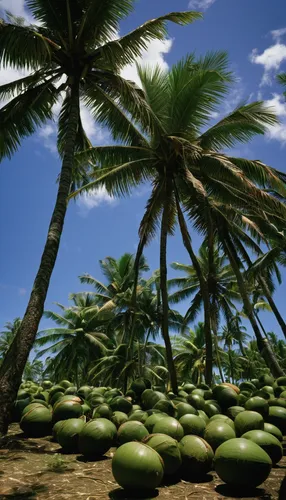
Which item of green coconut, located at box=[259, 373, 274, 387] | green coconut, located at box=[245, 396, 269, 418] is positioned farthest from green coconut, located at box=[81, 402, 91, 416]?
green coconut, located at box=[259, 373, 274, 387]

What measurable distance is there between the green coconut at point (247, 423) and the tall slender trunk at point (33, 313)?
11.3 ft

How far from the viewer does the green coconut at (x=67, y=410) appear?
6.25 m

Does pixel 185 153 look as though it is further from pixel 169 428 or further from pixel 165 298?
pixel 169 428

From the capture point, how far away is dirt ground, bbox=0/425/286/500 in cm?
363

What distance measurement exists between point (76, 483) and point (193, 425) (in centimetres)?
186

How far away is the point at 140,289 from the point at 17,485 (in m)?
21.7

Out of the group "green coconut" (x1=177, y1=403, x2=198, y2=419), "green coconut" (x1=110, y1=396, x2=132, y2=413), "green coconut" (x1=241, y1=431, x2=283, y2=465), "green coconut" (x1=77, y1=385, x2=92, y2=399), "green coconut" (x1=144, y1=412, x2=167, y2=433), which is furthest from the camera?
"green coconut" (x1=77, y1=385, x2=92, y2=399)

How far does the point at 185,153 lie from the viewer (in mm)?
11719

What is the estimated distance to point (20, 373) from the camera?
6195mm

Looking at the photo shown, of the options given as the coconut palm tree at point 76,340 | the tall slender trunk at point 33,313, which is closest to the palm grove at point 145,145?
the tall slender trunk at point 33,313

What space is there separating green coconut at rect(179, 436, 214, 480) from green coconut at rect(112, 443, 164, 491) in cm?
63

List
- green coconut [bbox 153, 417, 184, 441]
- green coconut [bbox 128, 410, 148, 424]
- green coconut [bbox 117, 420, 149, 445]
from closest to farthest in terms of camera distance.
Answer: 1. green coconut [bbox 153, 417, 184, 441]
2. green coconut [bbox 117, 420, 149, 445]
3. green coconut [bbox 128, 410, 148, 424]

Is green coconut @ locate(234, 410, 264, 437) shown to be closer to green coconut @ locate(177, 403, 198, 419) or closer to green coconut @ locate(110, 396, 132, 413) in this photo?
green coconut @ locate(177, 403, 198, 419)

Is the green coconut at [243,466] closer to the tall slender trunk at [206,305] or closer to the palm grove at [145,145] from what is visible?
the palm grove at [145,145]
